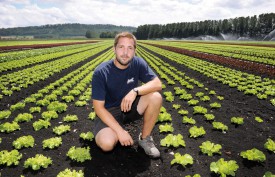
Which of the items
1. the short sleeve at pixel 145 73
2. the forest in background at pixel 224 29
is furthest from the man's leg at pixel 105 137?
the forest in background at pixel 224 29

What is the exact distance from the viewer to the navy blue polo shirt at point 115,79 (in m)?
4.63

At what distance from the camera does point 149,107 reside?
5105 mm

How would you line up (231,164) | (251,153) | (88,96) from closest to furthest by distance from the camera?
(231,164), (251,153), (88,96)

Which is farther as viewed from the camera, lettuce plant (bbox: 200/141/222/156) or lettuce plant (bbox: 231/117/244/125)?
lettuce plant (bbox: 231/117/244/125)

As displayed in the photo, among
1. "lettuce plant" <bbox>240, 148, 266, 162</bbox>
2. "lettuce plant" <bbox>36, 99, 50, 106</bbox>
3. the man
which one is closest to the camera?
the man

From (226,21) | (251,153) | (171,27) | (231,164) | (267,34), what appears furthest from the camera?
(171,27)

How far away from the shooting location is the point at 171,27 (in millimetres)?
146125

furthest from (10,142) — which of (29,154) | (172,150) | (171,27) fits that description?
(171,27)

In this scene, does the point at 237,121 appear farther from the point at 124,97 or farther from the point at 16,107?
the point at 16,107

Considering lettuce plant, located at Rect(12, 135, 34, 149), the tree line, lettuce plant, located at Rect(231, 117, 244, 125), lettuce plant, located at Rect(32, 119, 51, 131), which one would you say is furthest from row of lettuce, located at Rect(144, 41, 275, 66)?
the tree line

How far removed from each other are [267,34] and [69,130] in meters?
129

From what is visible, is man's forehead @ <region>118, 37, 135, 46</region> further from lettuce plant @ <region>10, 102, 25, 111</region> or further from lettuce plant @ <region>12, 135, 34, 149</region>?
lettuce plant @ <region>10, 102, 25, 111</region>

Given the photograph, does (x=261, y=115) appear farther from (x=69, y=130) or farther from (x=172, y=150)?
(x=69, y=130)

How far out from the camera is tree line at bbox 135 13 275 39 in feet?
378
